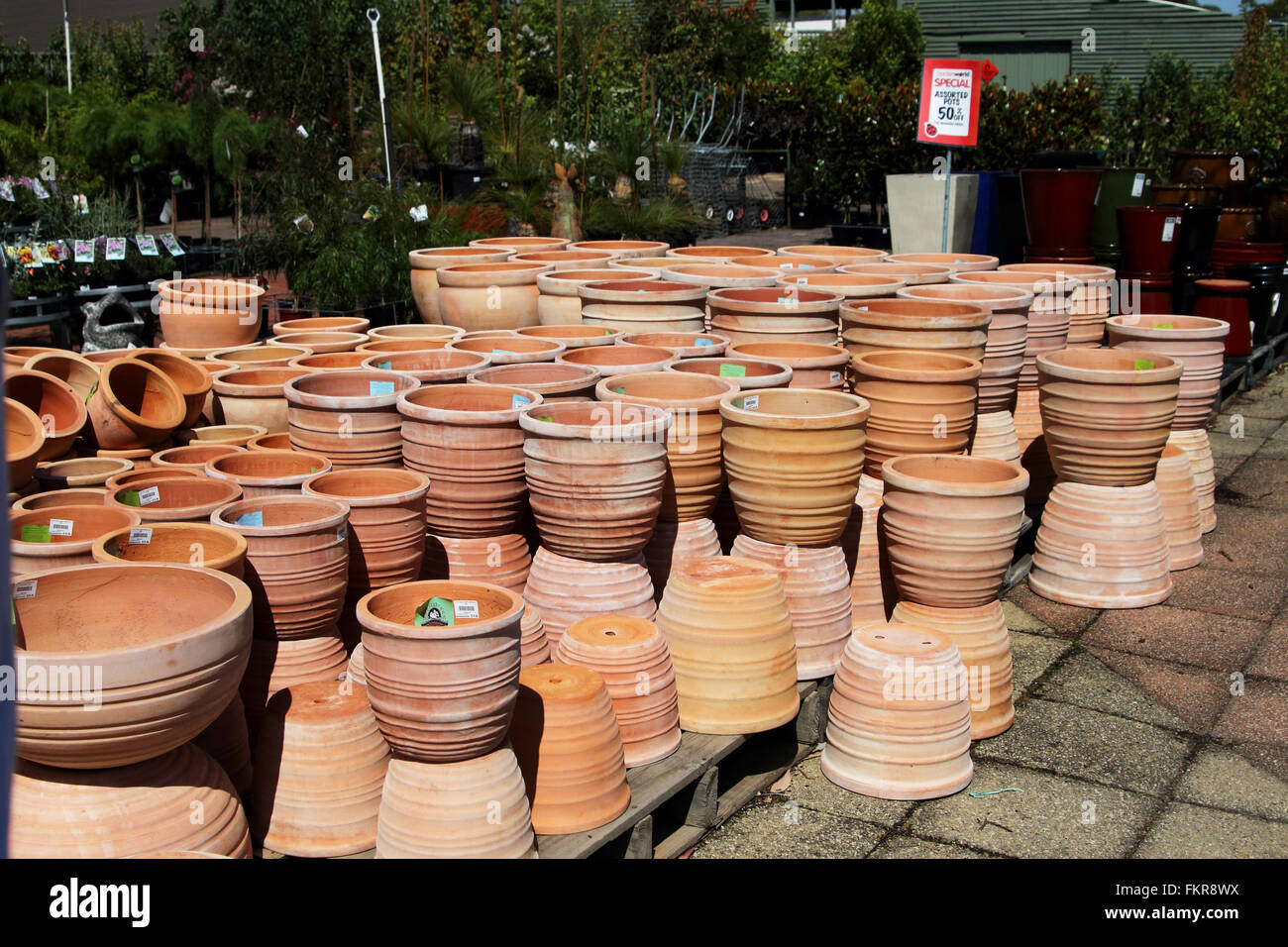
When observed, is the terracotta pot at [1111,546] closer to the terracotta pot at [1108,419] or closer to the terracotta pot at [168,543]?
the terracotta pot at [1108,419]

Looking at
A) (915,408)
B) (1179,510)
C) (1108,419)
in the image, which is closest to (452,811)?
(915,408)

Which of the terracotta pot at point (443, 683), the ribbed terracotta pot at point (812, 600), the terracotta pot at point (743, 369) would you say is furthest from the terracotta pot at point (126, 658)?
the terracotta pot at point (743, 369)

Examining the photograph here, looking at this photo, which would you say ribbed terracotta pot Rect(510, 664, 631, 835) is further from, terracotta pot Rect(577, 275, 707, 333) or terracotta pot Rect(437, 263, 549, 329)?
terracotta pot Rect(437, 263, 549, 329)

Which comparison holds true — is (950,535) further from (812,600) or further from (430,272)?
(430,272)

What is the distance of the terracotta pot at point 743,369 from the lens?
13.9 feet

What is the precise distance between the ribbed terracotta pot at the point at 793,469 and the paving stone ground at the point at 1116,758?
793mm

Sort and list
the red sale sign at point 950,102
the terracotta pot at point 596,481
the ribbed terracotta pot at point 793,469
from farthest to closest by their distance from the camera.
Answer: the red sale sign at point 950,102 → the ribbed terracotta pot at point 793,469 → the terracotta pot at point 596,481

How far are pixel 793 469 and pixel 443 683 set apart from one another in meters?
1.55

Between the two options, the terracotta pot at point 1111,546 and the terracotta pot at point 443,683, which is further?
the terracotta pot at point 1111,546

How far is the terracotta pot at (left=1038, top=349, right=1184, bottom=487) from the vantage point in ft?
16.3

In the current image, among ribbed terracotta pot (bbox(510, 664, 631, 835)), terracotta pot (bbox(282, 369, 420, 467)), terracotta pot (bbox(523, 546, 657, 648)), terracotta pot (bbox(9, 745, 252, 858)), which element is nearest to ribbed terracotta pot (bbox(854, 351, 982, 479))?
terracotta pot (bbox(523, 546, 657, 648))

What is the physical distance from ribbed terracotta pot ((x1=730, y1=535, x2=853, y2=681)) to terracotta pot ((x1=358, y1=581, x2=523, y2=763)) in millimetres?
1381

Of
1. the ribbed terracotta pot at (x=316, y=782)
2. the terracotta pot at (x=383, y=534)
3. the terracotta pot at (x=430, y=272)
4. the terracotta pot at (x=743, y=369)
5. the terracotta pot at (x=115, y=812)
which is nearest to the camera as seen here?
the terracotta pot at (x=115, y=812)

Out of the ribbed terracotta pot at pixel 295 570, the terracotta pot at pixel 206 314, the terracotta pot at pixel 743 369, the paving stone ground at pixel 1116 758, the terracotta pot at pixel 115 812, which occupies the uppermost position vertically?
the terracotta pot at pixel 206 314
